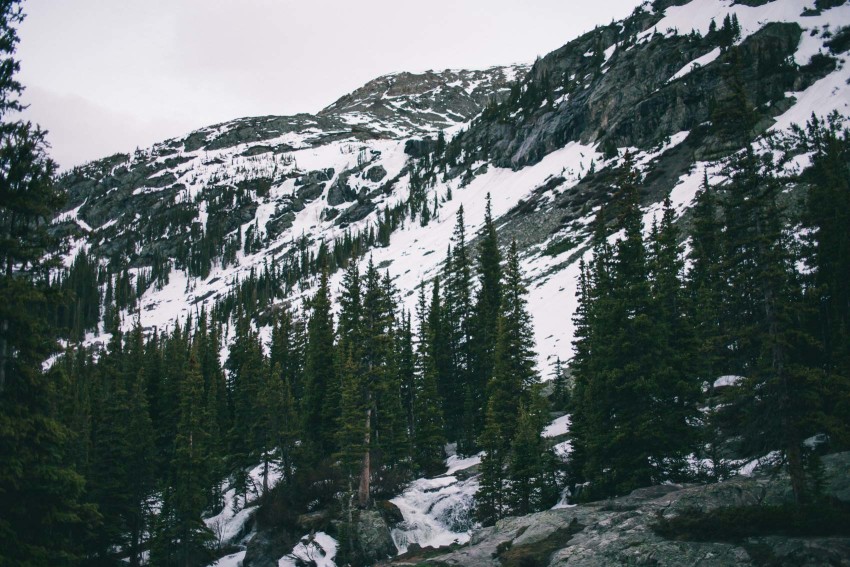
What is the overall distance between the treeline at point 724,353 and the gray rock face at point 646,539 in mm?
1184

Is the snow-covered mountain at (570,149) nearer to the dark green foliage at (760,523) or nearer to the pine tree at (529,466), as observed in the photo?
the dark green foliage at (760,523)

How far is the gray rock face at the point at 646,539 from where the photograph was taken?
37.7 feet

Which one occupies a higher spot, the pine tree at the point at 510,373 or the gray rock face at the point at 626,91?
the gray rock face at the point at 626,91

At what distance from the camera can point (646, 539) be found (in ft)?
45.9

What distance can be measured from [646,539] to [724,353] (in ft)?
68.5

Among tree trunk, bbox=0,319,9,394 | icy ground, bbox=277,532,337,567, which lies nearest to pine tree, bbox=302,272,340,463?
icy ground, bbox=277,532,337,567

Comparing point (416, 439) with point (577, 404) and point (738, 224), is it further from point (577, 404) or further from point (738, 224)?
point (738, 224)

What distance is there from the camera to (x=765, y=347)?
15250mm

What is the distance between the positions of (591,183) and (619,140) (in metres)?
17.3

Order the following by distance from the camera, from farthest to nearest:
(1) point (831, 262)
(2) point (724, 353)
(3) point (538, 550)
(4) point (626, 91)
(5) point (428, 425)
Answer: (4) point (626, 91) < (5) point (428, 425) < (2) point (724, 353) < (1) point (831, 262) < (3) point (538, 550)

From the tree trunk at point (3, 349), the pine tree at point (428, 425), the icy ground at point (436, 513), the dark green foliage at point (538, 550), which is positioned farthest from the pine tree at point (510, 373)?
the tree trunk at point (3, 349)

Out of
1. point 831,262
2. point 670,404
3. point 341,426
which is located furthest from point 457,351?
point 831,262

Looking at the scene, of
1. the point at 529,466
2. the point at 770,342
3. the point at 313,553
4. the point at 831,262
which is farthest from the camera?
the point at 831,262

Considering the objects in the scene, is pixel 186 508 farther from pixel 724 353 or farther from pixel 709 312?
pixel 724 353
